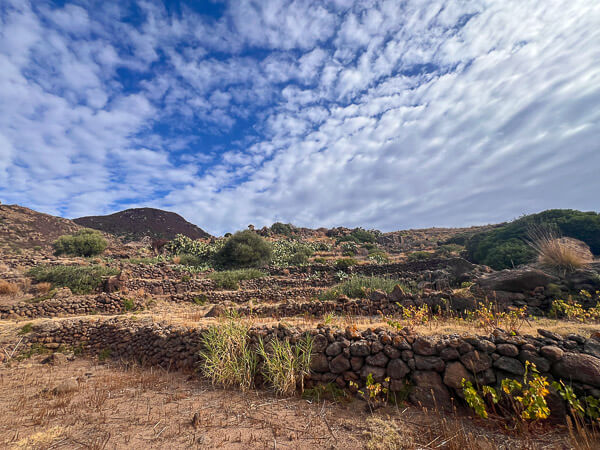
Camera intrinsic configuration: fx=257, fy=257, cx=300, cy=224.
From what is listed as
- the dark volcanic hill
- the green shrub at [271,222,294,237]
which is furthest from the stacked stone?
the dark volcanic hill

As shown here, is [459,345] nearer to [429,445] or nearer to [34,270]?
[429,445]

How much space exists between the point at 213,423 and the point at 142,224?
227 ft

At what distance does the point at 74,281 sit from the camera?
1396 cm

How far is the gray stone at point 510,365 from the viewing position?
11.4ft

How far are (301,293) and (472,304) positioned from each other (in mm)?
7801

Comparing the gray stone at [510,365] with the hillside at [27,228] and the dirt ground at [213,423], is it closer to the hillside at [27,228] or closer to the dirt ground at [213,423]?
the dirt ground at [213,423]

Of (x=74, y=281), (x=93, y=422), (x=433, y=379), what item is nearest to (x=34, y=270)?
(x=74, y=281)

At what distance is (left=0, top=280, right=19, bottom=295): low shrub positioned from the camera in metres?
12.6

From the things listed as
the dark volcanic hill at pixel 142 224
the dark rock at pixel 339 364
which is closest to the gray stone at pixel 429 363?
the dark rock at pixel 339 364

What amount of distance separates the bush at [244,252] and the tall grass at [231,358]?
18.6 metres

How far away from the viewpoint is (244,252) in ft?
77.8

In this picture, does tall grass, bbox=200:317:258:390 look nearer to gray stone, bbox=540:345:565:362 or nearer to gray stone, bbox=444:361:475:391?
gray stone, bbox=444:361:475:391

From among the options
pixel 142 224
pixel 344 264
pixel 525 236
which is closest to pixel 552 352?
pixel 344 264

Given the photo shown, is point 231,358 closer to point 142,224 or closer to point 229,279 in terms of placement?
point 229,279
